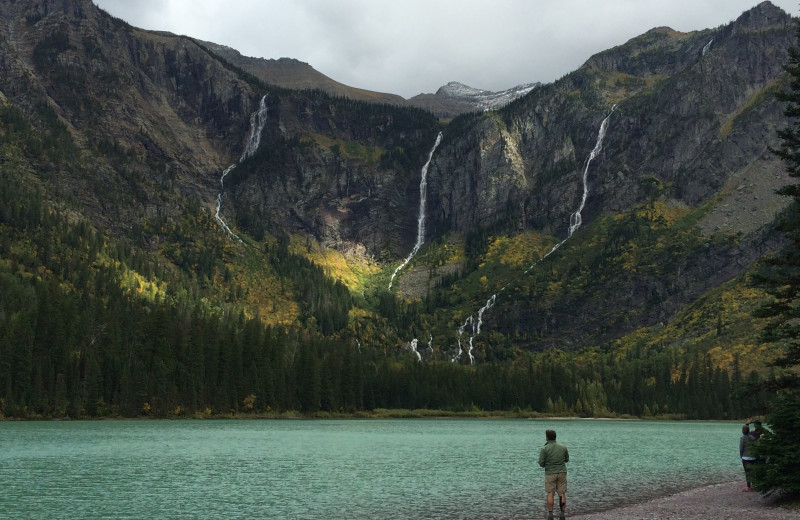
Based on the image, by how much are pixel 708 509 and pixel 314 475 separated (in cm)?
3406

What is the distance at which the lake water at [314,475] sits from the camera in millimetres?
45094

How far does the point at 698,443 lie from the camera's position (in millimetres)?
110938

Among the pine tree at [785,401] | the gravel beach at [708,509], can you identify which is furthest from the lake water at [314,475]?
the pine tree at [785,401]

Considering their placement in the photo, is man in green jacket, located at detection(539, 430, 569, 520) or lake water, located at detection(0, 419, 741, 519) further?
lake water, located at detection(0, 419, 741, 519)

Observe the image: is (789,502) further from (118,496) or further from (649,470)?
(118,496)

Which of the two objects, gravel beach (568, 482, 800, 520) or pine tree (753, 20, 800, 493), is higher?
pine tree (753, 20, 800, 493)

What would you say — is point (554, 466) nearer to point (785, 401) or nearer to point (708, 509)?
point (708, 509)

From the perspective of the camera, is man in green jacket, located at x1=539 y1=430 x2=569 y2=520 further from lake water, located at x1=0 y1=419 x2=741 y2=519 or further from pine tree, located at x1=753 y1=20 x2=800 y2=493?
pine tree, located at x1=753 y1=20 x2=800 y2=493

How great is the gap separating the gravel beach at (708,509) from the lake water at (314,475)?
360 cm

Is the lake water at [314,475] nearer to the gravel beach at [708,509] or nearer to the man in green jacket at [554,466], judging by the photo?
the gravel beach at [708,509]

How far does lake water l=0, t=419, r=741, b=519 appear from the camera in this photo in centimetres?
4509

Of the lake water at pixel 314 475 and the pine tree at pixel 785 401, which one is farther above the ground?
the pine tree at pixel 785 401

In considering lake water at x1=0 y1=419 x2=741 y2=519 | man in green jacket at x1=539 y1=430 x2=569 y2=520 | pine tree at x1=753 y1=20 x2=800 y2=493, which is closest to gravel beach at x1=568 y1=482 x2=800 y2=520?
pine tree at x1=753 y1=20 x2=800 y2=493

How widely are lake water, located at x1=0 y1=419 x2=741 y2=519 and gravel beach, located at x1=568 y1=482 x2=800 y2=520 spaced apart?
3599 mm
